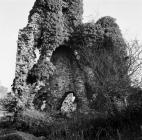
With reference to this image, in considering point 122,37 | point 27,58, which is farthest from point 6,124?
point 122,37

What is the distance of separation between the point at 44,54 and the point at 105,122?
33.2ft

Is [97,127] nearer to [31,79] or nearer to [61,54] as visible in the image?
[31,79]

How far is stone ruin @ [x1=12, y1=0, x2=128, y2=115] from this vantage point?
662 inches

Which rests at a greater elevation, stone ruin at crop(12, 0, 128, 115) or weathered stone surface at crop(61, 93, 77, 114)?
stone ruin at crop(12, 0, 128, 115)

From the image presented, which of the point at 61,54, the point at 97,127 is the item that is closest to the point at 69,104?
the point at 61,54

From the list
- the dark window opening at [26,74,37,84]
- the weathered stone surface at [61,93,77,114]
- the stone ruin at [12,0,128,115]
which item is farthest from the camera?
the weathered stone surface at [61,93,77,114]

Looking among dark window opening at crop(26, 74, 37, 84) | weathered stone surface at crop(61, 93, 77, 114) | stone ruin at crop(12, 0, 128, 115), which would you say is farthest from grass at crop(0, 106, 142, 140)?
weathered stone surface at crop(61, 93, 77, 114)

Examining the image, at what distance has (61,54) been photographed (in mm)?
19531

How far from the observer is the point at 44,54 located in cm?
1783

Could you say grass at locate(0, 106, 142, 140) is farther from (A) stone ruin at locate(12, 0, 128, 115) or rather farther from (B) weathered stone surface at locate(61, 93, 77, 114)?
(B) weathered stone surface at locate(61, 93, 77, 114)

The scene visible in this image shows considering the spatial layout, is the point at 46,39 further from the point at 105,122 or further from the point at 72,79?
the point at 105,122

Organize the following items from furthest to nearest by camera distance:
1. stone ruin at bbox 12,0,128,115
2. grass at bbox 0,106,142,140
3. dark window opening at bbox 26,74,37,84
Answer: dark window opening at bbox 26,74,37,84
stone ruin at bbox 12,0,128,115
grass at bbox 0,106,142,140

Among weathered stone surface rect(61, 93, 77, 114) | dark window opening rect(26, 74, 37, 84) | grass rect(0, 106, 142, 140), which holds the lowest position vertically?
grass rect(0, 106, 142, 140)

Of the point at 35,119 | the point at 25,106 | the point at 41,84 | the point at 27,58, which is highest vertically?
the point at 27,58
